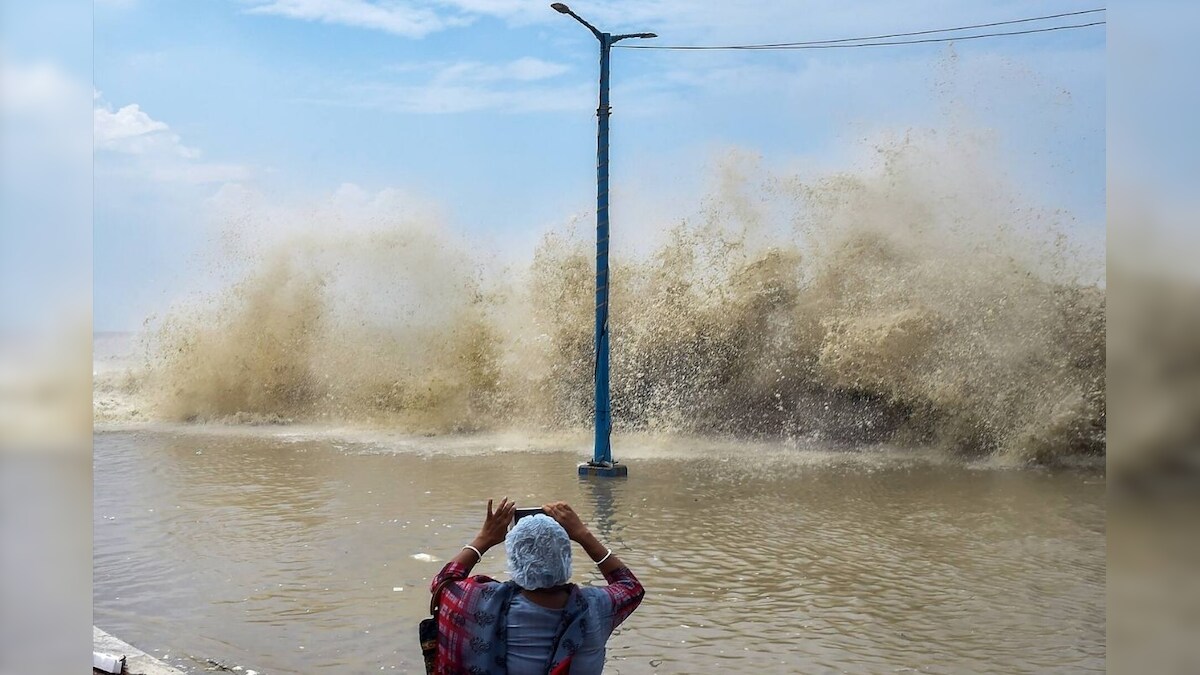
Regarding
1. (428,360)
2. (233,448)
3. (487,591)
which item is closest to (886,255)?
(428,360)

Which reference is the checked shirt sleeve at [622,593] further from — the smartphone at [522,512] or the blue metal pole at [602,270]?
the blue metal pole at [602,270]

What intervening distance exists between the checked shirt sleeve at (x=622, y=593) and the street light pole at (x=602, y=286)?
376cm

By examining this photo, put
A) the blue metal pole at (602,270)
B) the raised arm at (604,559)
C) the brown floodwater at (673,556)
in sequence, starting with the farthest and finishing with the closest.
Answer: the blue metal pole at (602,270)
the brown floodwater at (673,556)
the raised arm at (604,559)

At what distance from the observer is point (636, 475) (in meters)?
5.41

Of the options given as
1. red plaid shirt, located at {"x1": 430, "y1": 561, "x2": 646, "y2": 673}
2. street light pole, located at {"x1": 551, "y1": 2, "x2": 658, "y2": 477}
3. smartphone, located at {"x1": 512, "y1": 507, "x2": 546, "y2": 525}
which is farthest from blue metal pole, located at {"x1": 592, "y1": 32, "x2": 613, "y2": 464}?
red plaid shirt, located at {"x1": 430, "y1": 561, "x2": 646, "y2": 673}

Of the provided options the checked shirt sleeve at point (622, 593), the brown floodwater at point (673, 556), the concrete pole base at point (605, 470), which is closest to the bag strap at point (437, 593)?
the checked shirt sleeve at point (622, 593)

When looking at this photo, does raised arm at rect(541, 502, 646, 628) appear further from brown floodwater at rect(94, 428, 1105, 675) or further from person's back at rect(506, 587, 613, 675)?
brown floodwater at rect(94, 428, 1105, 675)

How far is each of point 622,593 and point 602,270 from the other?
3944mm

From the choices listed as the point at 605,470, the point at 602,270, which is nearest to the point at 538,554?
the point at 605,470

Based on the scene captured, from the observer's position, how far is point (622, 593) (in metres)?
1.47

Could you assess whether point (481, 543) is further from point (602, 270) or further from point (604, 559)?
point (602, 270)

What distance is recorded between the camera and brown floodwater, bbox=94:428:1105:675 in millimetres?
2717

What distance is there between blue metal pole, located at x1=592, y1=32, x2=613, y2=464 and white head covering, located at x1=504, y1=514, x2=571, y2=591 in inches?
153

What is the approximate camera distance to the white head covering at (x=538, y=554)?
1385 millimetres
